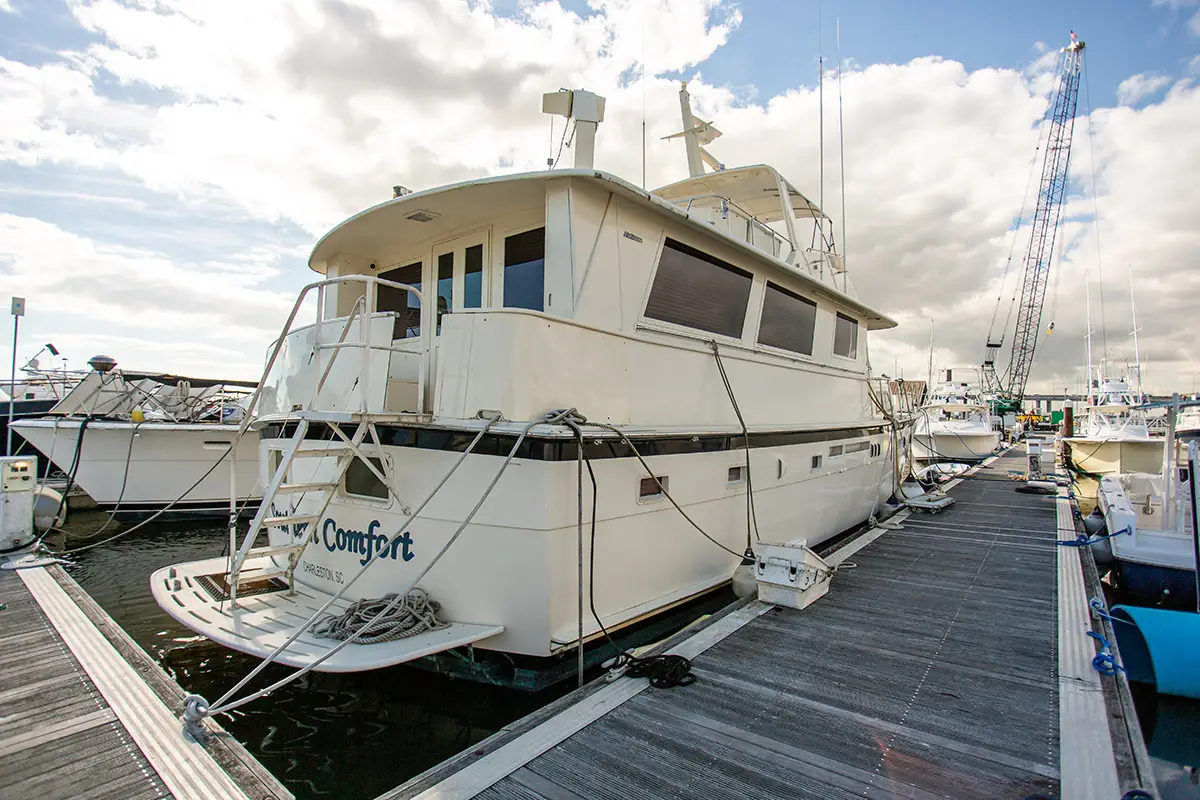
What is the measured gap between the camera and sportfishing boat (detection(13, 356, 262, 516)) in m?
10.7

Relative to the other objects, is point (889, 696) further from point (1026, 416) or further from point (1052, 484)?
point (1026, 416)

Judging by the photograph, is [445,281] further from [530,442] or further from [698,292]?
[530,442]

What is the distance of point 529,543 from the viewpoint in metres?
3.61

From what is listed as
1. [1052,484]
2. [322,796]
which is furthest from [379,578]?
[1052,484]

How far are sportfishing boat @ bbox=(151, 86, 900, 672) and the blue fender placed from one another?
2805 mm

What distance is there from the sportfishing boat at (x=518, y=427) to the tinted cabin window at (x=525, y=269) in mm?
20

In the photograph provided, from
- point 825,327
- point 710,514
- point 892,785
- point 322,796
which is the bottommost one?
point 322,796

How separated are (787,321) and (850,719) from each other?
13.8 feet

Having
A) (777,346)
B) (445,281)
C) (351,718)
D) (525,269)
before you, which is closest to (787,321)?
(777,346)

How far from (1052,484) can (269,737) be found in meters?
15.3

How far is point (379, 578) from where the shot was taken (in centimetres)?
421

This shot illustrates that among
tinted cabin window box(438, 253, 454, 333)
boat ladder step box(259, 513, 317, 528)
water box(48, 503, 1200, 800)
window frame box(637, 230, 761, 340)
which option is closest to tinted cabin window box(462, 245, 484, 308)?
tinted cabin window box(438, 253, 454, 333)

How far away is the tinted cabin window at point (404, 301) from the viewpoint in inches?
224

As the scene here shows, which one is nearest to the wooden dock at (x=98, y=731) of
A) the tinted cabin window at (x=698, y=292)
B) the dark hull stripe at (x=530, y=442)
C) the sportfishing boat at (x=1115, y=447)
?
the dark hull stripe at (x=530, y=442)
